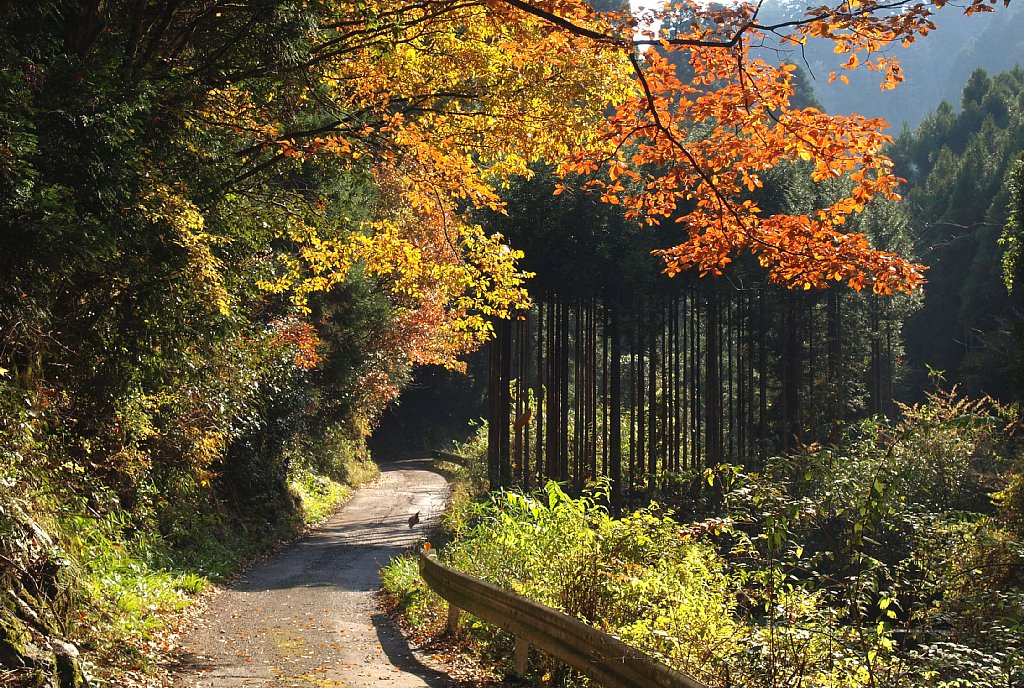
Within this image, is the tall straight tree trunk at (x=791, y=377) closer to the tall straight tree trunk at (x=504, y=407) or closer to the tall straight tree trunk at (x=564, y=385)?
the tall straight tree trunk at (x=564, y=385)

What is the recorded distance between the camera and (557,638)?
22.1 ft

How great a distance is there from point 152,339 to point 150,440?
443 cm

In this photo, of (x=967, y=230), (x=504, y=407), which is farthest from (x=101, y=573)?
(x=967, y=230)

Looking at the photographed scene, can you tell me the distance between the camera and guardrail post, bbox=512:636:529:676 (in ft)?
24.4

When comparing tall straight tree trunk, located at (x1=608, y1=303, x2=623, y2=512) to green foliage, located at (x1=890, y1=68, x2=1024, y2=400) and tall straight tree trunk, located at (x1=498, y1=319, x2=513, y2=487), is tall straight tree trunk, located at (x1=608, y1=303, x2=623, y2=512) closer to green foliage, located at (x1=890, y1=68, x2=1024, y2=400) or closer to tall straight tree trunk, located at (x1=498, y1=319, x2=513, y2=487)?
tall straight tree trunk, located at (x1=498, y1=319, x2=513, y2=487)

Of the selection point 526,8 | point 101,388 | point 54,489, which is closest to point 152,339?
point 101,388

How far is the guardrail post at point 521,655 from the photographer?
745 centimetres

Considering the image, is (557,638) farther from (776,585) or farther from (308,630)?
(308,630)

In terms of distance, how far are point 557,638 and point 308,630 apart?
4987mm

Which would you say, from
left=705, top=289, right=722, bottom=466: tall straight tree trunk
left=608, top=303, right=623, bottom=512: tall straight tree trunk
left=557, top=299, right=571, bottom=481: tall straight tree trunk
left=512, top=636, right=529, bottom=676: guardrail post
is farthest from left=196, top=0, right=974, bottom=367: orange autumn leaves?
left=705, top=289, right=722, bottom=466: tall straight tree trunk

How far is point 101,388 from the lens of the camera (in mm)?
10242

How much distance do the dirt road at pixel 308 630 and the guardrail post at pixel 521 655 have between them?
0.75 m

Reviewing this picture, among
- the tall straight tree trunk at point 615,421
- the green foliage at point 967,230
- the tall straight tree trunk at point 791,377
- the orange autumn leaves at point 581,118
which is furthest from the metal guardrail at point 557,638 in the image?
the green foliage at point 967,230

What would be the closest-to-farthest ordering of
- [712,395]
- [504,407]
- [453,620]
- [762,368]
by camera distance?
[453,620] < [504,407] < [712,395] < [762,368]
